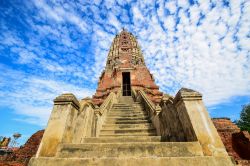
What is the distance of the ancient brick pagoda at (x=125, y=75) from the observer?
A: 45.0 ft

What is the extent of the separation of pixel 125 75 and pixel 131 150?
1395 cm

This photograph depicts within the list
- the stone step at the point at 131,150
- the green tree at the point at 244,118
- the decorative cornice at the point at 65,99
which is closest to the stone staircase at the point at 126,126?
the stone step at the point at 131,150

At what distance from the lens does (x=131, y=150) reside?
3.02 m

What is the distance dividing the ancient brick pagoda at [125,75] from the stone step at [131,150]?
9118 millimetres

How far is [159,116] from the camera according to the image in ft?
17.7

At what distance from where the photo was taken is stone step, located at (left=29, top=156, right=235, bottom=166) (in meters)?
2.67

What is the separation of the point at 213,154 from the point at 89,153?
256 cm

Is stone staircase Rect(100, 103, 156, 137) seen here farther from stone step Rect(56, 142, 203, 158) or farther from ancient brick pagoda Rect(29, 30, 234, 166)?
stone step Rect(56, 142, 203, 158)

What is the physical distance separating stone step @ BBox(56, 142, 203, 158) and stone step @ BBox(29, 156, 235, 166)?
150mm

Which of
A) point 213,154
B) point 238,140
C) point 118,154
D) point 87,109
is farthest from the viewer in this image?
point 238,140

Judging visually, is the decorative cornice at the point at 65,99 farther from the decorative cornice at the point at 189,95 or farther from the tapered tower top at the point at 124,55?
the tapered tower top at the point at 124,55

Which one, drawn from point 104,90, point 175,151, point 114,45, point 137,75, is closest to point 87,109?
point 175,151

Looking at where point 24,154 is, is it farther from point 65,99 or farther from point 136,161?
point 136,161

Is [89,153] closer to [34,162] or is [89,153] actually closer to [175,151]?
[34,162]
